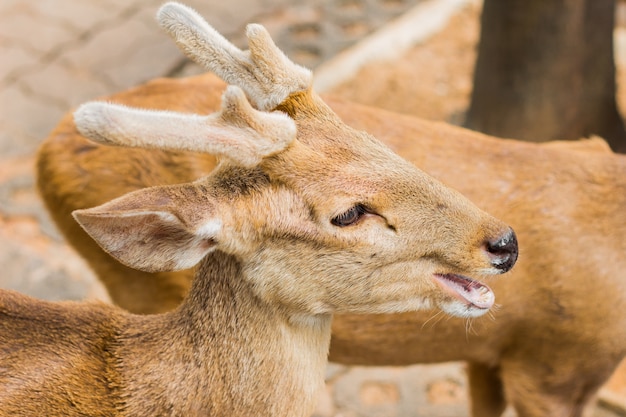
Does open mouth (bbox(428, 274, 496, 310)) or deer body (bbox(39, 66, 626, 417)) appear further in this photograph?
deer body (bbox(39, 66, 626, 417))

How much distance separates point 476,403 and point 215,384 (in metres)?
2.01

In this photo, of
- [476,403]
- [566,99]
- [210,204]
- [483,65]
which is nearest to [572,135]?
[566,99]

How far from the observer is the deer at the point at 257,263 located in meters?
2.68

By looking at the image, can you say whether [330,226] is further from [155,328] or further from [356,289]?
[155,328]

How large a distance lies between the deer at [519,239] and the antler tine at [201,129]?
111cm

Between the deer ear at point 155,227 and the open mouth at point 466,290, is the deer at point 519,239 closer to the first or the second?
the open mouth at point 466,290

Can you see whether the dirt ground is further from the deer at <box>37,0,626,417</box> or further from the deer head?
the deer head

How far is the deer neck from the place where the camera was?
9.57 feet

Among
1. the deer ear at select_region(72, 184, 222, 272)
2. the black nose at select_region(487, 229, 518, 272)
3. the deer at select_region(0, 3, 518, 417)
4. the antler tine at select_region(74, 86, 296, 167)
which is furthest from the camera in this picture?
the black nose at select_region(487, 229, 518, 272)

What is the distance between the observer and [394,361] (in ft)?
13.5

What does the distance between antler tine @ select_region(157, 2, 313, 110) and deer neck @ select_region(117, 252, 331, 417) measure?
1.95 feet

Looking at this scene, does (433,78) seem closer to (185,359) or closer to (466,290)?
(466,290)

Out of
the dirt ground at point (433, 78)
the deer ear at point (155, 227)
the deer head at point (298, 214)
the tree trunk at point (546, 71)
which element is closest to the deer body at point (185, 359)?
the deer head at point (298, 214)

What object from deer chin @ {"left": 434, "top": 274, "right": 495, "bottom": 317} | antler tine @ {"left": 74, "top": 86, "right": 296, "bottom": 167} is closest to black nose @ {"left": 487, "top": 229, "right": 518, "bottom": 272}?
deer chin @ {"left": 434, "top": 274, "right": 495, "bottom": 317}
